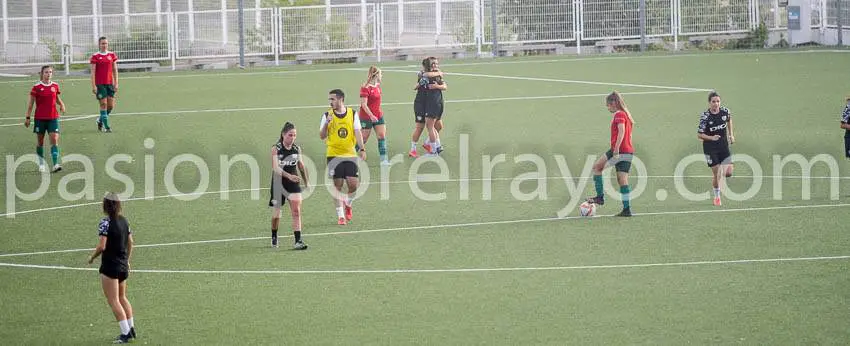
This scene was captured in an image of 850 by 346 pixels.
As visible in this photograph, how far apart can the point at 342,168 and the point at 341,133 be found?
1.77 feet

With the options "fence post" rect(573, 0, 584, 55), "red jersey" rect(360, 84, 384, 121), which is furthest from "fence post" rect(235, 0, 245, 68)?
"red jersey" rect(360, 84, 384, 121)

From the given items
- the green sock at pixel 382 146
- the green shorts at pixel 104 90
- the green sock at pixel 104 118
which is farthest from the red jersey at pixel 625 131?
the green sock at pixel 104 118

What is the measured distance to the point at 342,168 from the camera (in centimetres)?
1927

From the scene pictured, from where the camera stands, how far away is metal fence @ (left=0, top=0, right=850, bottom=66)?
4234 centimetres

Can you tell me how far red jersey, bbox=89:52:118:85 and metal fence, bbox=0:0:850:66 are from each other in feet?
46.3

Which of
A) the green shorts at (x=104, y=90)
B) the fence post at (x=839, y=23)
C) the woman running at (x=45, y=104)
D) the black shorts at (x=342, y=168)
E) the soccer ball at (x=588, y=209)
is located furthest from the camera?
the fence post at (x=839, y=23)

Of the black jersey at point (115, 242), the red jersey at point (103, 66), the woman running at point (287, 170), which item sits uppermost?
the red jersey at point (103, 66)

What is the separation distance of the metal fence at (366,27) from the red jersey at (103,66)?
1412cm

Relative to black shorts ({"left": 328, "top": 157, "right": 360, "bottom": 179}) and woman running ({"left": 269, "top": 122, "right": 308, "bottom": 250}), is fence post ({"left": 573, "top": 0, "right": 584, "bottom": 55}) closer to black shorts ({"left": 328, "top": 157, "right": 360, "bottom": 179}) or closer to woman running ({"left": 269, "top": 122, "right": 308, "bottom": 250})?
black shorts ({"left": 328, "top": 157, "right": 360, "bottom": 179})

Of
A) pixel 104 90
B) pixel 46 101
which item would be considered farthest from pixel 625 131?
pixel 104 90

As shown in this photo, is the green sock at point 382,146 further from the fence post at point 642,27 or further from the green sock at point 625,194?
the fence post at point 642,27

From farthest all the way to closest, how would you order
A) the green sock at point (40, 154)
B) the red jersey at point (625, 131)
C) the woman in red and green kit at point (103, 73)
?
1. the woman in red and green kit at point (103, 73)
2. the green sock at point (40, 154)
3. the red jersey at point (625, 131)

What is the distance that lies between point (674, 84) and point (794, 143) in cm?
848

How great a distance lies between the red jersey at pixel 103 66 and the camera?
29.2 m
